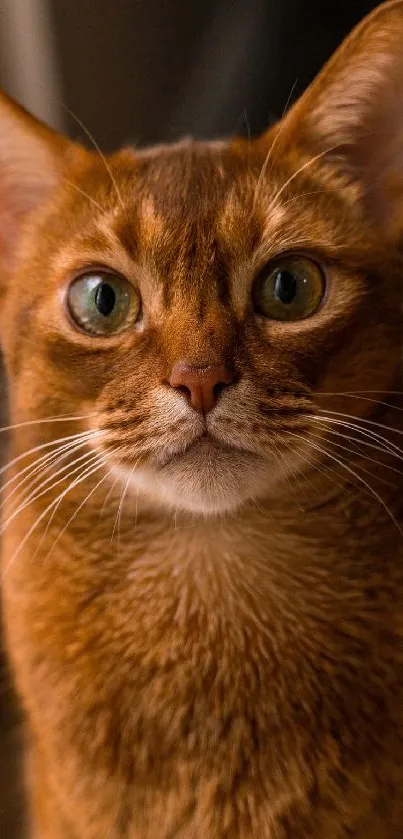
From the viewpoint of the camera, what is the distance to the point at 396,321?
2.96 ft

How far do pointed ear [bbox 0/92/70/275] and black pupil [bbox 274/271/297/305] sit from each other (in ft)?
0.93

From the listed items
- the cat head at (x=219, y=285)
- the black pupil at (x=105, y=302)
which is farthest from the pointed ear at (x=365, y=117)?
the black pupil at (x=105, y=302)

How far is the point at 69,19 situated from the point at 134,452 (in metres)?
0.56

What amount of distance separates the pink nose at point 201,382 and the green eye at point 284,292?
12 centimetres

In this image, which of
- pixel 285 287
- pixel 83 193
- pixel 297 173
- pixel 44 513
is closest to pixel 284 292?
pixel 285 287

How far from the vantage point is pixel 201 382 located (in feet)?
2.43

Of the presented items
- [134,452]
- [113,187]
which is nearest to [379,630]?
[134,452]

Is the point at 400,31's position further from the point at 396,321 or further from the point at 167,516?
the point at 167,516

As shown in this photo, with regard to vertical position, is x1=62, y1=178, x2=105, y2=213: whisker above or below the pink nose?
above

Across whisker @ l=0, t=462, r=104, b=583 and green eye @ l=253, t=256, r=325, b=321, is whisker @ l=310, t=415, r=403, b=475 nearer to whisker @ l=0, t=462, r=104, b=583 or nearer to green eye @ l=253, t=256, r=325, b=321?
green eye @ l=253, t=256, r=325, b=321

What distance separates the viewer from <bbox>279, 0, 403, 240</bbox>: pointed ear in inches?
31.9

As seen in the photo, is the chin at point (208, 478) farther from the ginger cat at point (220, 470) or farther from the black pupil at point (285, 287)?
the black pupil at point (285, 287)

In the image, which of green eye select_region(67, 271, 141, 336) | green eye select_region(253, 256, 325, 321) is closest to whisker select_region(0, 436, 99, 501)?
green eye select_region(67, 271, 141, 336)

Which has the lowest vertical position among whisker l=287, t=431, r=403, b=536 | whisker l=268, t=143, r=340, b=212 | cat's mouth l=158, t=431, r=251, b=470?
whisker l=287, t=431, r=403, b=536
